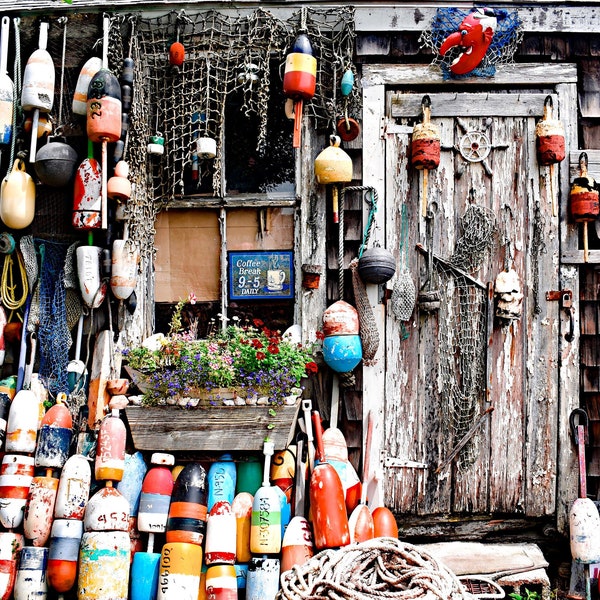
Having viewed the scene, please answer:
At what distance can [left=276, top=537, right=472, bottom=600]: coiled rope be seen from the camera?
10.1ft

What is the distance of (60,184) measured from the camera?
470 cm

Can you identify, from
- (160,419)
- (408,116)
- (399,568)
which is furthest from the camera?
(408,116)

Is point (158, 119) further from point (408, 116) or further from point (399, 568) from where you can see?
point (399, 568)

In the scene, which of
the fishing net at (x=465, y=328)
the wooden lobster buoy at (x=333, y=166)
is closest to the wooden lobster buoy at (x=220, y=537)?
the fishing net at (x=465, y=328)

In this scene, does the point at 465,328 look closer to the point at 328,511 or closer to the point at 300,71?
the point at 328,511

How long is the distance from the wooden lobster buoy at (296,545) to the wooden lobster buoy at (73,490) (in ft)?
3.56

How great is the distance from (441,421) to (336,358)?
0.76m

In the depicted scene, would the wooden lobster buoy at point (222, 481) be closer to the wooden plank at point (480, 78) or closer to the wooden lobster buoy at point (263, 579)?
the wooden lobster buoy at point (263, 579)

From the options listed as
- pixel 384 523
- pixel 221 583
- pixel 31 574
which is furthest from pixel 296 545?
pixel 31 574

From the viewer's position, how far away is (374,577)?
127 inches

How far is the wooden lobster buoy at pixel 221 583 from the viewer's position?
4.05 m

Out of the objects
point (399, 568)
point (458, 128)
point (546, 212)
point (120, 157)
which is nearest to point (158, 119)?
point (120, 157)

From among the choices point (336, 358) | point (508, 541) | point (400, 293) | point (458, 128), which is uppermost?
point (458, 128)

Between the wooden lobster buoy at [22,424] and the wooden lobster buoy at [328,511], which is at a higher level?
the wooden lobster buoy at [22,424]
